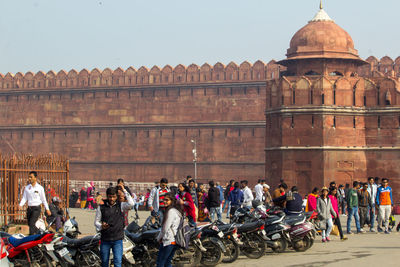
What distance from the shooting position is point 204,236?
9141mm

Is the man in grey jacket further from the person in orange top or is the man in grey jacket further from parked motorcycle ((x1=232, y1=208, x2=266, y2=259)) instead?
the person in orange top

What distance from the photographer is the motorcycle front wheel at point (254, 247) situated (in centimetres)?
972

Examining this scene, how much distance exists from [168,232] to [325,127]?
13.6m

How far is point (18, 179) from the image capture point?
12758 mm

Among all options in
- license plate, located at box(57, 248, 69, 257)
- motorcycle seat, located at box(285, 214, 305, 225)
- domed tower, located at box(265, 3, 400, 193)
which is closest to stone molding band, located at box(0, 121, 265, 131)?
domed tower, located at box(265, 3, 400, 193)

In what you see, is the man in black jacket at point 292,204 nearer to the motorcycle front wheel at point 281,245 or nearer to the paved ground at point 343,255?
the paved ground at point 343,255

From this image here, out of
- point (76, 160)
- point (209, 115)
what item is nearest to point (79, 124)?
point (76, 160)

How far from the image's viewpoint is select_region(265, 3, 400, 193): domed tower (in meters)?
20.1

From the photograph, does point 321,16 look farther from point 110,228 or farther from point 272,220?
point 110,228

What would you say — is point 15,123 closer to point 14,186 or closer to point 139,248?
point 14,186

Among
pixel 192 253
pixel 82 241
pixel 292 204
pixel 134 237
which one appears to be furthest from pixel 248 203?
pixel 82 241

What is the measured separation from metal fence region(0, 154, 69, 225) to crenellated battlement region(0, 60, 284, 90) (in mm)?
20533

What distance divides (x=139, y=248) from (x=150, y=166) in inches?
1083

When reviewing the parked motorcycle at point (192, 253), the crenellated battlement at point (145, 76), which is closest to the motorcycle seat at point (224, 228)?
the parked motorcycle at point (192, 253)
